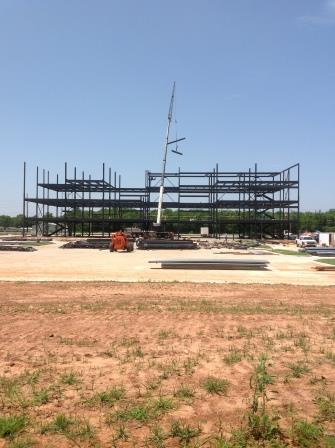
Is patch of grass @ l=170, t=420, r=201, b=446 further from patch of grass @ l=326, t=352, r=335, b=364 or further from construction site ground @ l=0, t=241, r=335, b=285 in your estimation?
construction site ground @ l=0, t=241, r=335, b=285

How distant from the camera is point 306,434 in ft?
15.7

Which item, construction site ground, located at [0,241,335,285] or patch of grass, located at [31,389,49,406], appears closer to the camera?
patch of grass, located at [31,389,49,406]

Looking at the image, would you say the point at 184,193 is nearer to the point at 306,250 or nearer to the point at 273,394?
the point at 306,250

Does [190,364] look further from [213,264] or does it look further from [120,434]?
[213,264]

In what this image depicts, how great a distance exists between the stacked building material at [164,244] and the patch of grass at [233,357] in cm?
3891

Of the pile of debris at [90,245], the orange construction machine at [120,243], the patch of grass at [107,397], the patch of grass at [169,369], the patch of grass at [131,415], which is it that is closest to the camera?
the patch of grass at [131,415]

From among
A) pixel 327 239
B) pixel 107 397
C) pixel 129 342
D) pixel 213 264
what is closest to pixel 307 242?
pixel 327 239

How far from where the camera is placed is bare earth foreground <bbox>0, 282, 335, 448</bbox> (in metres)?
4.89

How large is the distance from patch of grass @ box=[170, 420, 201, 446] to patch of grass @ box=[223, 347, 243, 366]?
2.39 m

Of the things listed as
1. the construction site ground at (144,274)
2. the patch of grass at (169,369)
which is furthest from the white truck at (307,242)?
the patch of grass at (169,369)

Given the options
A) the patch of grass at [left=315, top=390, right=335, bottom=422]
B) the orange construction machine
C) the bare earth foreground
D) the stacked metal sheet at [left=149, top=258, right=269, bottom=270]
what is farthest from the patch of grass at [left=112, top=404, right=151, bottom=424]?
the orange construction machine

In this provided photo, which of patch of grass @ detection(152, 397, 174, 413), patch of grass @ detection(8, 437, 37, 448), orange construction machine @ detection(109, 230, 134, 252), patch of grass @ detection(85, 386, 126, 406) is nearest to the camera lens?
patch of grass @ detection(8, 437, 37, 448)

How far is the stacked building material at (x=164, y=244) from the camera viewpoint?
155 feet

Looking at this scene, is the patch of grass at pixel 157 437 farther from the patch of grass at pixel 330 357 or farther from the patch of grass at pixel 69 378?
the patch of grass at pixel 330 357
